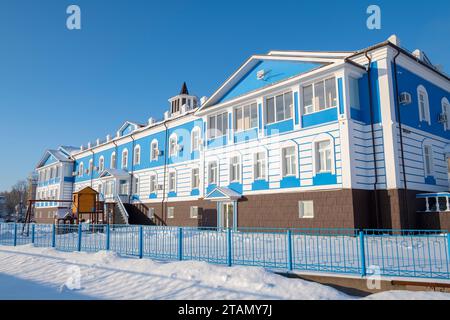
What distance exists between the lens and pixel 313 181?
16.6 meters

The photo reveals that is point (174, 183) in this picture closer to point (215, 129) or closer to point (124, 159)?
point (215, 129)

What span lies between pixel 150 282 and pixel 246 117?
13.8 meters

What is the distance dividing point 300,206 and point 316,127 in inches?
150

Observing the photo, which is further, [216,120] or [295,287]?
[216,120]

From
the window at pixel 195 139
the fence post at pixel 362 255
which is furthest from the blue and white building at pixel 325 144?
the fence post at pixel 362 255

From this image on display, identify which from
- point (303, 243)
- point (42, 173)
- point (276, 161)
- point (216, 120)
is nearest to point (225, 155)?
point (216, 120)

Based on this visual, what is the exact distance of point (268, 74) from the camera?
776 inches

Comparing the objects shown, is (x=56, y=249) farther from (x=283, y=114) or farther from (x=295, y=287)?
(x=283, y=114)

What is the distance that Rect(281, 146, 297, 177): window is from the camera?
58.1ft

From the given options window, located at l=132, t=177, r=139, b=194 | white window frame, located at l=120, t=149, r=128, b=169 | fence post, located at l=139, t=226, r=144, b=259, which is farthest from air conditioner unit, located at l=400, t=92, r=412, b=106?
white window frame, located at l=120, t=149, r=128, b=169

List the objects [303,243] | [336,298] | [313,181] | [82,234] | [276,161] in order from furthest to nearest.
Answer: [276,161] < [313,181] < [82,234] < [303,243] < [336,298]

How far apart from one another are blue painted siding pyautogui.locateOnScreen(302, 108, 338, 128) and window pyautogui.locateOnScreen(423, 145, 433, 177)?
5438 mm

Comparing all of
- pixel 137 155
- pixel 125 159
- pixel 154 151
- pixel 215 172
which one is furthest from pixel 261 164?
pixel 125 159

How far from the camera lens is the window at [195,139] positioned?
83.6 feet
